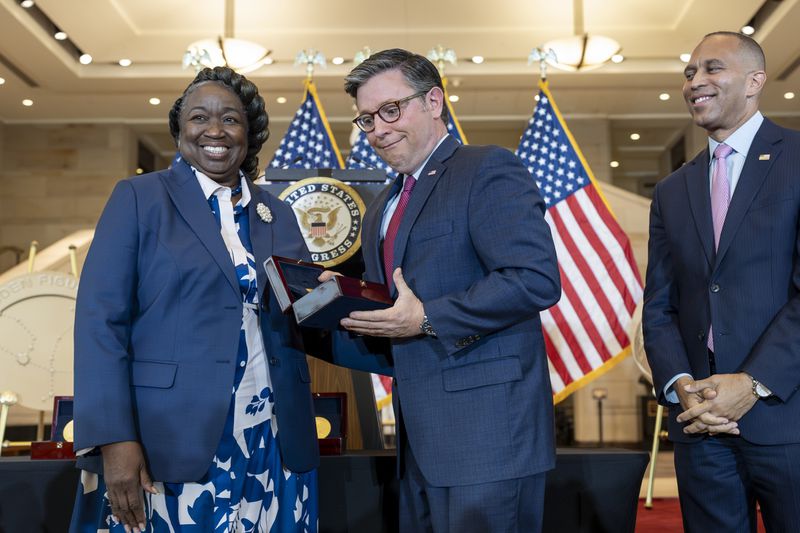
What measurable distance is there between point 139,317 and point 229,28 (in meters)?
9.70

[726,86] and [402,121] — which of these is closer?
[402,121]

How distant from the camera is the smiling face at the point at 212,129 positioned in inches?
80.9

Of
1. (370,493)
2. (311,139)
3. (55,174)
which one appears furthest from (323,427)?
(55,174)

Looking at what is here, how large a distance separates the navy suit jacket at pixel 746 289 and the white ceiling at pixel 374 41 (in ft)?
29.0

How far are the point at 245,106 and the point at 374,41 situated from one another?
987 centimetres

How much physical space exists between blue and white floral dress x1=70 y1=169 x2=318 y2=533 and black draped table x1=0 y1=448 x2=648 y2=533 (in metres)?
0.58

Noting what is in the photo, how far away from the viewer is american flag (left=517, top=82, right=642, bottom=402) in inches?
198

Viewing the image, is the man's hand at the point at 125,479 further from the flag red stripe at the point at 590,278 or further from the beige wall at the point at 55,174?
the beige wall at the point at 55,174

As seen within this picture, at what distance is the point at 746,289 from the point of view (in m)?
2.13

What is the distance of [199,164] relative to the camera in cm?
207

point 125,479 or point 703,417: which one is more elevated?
point 703,417

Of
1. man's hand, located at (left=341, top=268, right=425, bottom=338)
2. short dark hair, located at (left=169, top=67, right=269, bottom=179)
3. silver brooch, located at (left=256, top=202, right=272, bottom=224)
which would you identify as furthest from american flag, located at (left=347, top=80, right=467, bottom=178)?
man's hand, located at (left=341, top=268, right=425, bottom=338)

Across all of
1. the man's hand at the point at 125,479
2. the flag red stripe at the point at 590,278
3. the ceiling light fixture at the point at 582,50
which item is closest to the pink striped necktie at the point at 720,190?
the man's hand at the point at 125,479

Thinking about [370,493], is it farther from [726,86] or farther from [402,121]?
[726,86]
